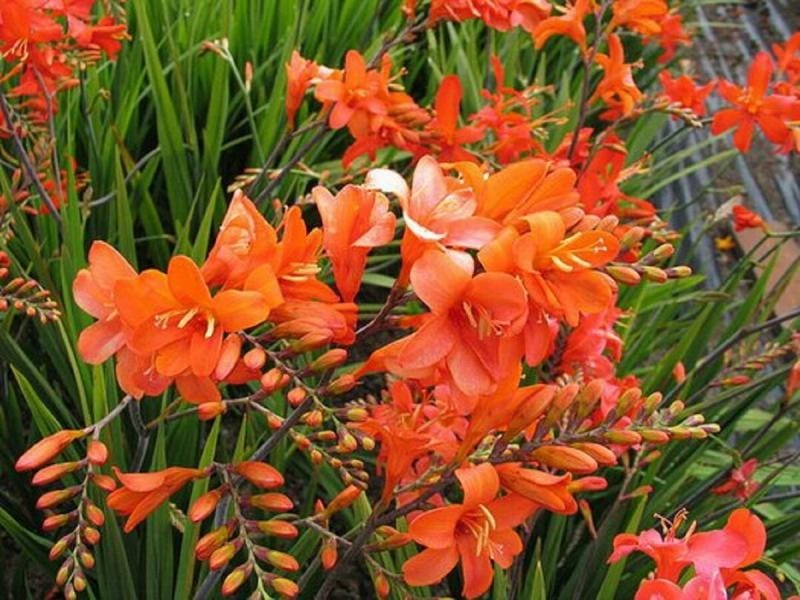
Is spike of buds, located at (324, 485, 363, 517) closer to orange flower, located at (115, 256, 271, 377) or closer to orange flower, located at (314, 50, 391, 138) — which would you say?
orange flower, located at (115, 256, 271, 377)

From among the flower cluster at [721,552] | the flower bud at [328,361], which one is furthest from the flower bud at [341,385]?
the flower cluster at [721,552]

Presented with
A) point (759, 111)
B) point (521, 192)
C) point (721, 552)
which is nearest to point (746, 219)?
point (759, 111)

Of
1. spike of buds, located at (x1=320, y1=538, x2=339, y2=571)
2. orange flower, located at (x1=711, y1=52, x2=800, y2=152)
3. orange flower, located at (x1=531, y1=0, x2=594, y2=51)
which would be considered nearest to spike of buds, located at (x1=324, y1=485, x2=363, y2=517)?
spike of buds, located at (x1=320, y1=538, x2=339, y2=571)

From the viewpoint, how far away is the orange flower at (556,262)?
808 millimetres

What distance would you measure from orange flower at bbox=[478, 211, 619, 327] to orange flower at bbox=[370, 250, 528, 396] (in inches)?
0.9

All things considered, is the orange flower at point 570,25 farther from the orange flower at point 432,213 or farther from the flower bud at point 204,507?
the flower bud at point 204,507

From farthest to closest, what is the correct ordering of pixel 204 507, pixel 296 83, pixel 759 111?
pixel 759 111, pixel 296 83, pixel 204 507

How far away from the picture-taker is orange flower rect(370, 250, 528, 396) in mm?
797

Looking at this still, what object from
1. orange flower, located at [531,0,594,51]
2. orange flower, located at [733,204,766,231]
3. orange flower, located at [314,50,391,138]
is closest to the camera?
orange flower, located at [314,50,391,138]

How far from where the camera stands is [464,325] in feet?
2.73

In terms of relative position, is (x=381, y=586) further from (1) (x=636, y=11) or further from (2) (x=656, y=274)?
(1) (x=636, y=11)

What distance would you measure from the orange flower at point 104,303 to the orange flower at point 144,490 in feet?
0.39

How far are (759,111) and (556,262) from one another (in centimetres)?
126

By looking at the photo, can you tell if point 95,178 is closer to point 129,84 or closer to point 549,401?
point 129,84
